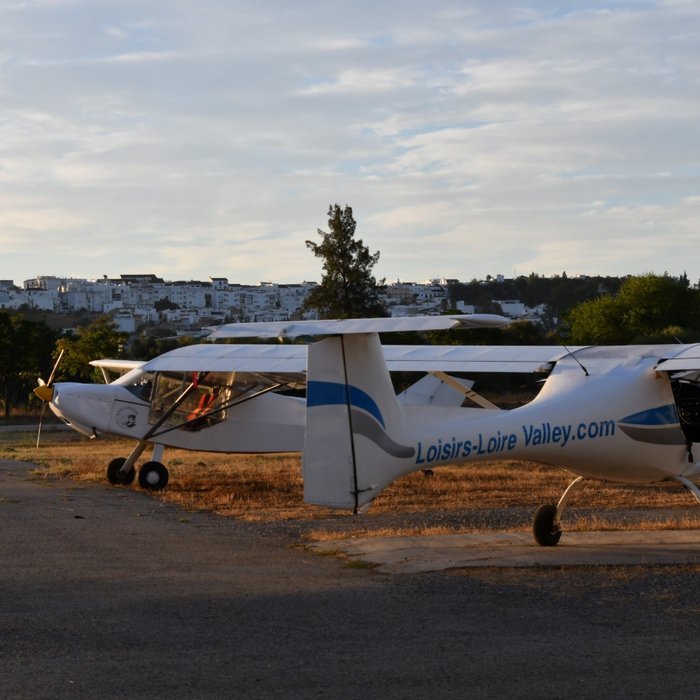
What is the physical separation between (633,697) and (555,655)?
1.07m

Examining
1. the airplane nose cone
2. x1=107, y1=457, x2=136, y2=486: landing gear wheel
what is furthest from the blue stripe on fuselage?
the airplane nose cone

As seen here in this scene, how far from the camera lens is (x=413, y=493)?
19.0 metres

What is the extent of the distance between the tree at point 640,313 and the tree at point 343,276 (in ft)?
55.9

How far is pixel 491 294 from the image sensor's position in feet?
493

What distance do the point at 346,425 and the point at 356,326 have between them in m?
1.02

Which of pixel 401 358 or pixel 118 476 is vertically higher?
pixel 401 358

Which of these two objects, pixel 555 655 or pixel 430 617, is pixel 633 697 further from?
pixel 430 617

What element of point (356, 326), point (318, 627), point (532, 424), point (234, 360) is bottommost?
point (318, 627)

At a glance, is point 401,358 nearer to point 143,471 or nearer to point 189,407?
point 143,471

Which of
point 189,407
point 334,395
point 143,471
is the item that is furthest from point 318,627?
point 189,407

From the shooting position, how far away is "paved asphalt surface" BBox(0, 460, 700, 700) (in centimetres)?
707

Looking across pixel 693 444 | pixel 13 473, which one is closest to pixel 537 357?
pixel 693 444

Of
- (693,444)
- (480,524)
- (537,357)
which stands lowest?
(480,524)

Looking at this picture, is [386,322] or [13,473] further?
[13,473]
